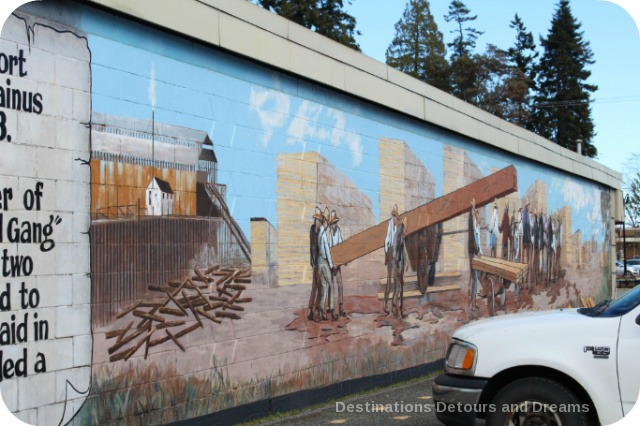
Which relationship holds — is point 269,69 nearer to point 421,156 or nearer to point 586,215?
point 421,156

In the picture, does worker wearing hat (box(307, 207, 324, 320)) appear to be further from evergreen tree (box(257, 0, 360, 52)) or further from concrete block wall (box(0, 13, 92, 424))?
evergreen tree (box(257, 0, 360, 52))

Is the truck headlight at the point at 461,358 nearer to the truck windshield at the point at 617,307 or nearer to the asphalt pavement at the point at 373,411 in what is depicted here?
the truck windshield at the point at 617,307

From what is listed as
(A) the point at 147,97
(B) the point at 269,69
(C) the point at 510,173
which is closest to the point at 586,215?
(C) the point at 510,173

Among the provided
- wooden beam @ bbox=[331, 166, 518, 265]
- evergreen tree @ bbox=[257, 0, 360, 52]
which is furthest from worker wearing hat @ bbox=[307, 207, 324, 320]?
evergreen tree @ bbox=[257, 0, 360, 52]

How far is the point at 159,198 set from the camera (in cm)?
680

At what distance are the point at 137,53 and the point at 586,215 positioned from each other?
16.8 metres

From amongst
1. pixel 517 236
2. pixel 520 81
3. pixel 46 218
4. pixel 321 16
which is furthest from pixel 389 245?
pixel 520 81

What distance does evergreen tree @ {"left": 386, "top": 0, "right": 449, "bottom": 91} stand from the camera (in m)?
56.8

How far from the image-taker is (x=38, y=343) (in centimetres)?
563

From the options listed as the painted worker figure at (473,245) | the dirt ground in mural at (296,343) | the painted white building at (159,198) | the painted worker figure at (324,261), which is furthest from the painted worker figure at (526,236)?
the painted white building at (159,198)

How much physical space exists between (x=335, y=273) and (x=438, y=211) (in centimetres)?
359

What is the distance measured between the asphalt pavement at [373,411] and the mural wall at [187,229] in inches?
12.6

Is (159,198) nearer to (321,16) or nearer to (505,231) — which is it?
(505,231)

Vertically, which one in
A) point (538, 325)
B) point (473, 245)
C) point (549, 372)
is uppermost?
point (473, 245)
